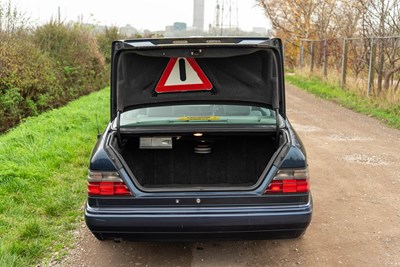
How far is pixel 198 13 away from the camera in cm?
7094

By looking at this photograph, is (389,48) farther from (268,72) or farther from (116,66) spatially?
(116,66)

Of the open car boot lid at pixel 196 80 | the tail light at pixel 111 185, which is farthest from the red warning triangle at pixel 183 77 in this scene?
the tail light at pixel 111 185

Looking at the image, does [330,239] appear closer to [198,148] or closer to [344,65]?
[198,148]

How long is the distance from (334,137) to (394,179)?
296cm

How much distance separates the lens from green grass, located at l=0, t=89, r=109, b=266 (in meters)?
4.19

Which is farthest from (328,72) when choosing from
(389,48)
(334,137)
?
(334,137)

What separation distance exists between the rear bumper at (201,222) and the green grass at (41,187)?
3.50ft

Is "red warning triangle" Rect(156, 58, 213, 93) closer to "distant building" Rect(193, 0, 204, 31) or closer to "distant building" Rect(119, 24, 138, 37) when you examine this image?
"distant building" Rect(119, 24, 138, 37)

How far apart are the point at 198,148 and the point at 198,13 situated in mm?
69451

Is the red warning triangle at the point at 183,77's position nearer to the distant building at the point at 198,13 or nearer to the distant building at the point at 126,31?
the distant building at the point at 126,31

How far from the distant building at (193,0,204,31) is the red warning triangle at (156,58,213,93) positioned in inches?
2547

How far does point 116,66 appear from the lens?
3.99m

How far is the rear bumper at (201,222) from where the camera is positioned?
131 inches

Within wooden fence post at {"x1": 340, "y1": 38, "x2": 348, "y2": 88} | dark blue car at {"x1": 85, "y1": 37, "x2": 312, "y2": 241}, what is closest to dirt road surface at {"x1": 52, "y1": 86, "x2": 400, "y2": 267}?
dark blue car at {"x1": 85, "y1": 37, "x2": 312, "y2": 241}
